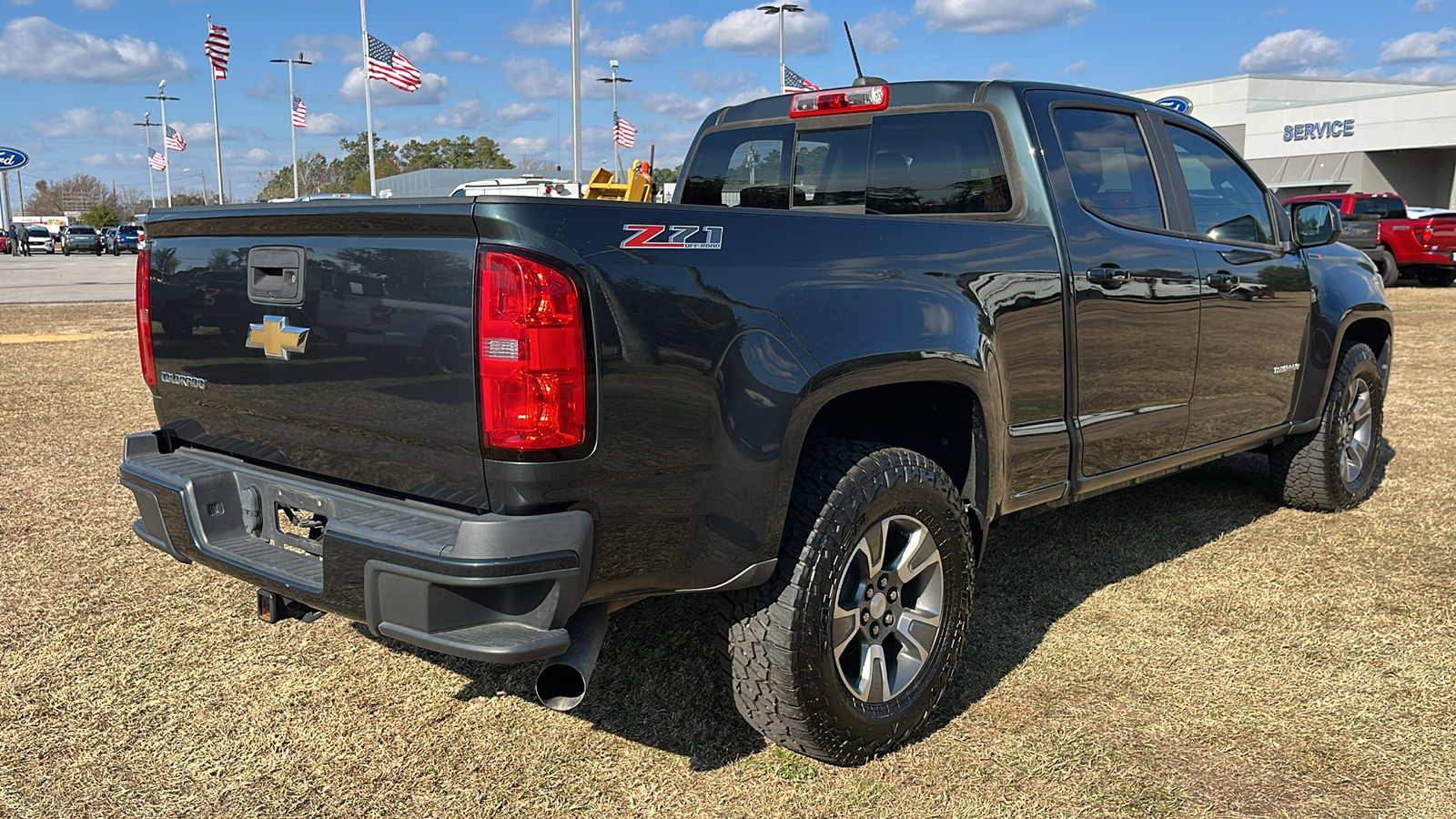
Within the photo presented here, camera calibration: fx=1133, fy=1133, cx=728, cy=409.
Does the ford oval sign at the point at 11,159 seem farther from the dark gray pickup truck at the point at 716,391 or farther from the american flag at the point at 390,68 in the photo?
the dark gray pickup truck at the point at 716,391

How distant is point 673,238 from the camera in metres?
2.51

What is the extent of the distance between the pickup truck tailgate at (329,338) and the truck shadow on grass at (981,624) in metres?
0.98

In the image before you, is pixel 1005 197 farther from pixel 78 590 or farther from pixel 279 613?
pixel 78 590

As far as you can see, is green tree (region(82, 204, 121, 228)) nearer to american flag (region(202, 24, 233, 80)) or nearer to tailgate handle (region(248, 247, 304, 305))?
american flag (region(202, 24, 233, 80))

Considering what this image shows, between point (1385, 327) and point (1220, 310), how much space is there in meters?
2.08

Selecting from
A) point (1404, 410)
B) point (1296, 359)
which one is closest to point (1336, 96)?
point (1404, 410)

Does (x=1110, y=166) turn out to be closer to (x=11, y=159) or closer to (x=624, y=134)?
(x=624, y=134)

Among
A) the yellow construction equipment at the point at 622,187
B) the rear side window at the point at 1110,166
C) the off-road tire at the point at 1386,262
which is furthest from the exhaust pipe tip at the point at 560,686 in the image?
the off-road tire at the point at 1386,262

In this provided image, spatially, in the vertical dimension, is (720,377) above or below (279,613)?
above

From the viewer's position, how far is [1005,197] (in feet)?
12.2

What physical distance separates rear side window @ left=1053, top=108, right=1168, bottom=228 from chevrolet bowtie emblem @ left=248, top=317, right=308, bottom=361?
8.20 ft

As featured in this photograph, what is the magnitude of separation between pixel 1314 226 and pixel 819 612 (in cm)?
327

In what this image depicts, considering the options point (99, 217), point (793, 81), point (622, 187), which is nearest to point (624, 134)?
point (793, 81)

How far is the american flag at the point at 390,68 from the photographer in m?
28.1
